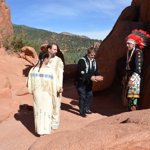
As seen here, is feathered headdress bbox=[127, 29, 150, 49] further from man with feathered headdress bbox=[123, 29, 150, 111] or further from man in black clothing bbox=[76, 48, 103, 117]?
man in black clothing bbox=[76, 48, 103, 117]

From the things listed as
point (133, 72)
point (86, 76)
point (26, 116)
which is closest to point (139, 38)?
point (133, 72)

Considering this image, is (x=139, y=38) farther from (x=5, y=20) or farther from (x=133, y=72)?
(x=5, y=20)

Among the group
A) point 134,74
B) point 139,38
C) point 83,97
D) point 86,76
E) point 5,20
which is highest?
point 5,20

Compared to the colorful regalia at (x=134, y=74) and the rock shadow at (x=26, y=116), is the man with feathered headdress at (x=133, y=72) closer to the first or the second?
the colorful regalia at (x=134, y=74)

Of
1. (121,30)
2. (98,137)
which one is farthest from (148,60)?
(98,137)

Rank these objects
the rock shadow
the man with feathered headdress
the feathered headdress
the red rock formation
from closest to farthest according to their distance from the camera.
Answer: the man with feathered headdress → the feathered headdress → the rock shadow → the red rock formation

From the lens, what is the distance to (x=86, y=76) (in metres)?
8.57

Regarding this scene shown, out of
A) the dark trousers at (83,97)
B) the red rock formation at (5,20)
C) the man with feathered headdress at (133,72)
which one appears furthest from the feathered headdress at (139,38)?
the red rock formation at (5,20)

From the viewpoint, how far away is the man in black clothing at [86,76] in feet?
27.9

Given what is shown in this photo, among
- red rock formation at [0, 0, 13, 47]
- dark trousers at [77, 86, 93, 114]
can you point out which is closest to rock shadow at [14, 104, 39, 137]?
dark trousers at [77, 86, 93, 114]

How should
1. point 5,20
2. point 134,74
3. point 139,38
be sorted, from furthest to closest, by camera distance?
point 5,20, point 139,38, point 134,74

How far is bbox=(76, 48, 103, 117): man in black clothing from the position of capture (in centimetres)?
851

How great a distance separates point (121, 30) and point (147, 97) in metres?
2.94

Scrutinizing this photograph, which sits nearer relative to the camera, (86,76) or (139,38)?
(139,38)
